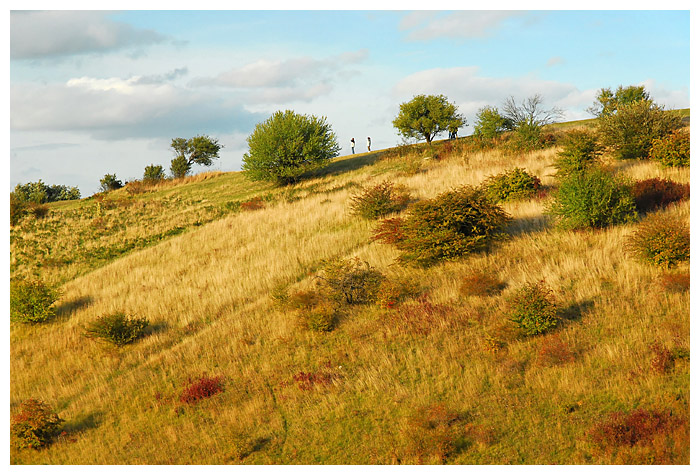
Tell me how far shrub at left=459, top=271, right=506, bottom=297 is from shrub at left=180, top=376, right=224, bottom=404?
7044 millimetres

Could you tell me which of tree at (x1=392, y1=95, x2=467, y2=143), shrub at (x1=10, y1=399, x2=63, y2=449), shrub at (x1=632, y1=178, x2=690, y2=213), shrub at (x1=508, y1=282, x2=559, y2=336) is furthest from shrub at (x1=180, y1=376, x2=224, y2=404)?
tree at (x1=392, y1=95, x2=467, y2=143)

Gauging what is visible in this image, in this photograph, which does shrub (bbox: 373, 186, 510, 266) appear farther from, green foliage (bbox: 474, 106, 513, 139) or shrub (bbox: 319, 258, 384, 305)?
green foliage (bbox: 474, 106, 513, 139)

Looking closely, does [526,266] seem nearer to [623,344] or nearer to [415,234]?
[415,234]

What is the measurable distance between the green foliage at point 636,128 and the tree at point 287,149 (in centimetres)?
2111

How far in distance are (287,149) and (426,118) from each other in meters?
19.6

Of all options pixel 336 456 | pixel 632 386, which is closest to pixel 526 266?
pixel 632 386

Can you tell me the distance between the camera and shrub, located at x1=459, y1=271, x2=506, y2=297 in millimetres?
15133

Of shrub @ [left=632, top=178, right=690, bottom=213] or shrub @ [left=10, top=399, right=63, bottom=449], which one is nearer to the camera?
shrub @ [left=10, top=399, right=63, bottom=449]

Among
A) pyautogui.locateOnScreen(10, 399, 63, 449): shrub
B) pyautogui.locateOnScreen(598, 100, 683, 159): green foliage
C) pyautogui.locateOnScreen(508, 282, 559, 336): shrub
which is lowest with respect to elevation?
pyautogui.locateOnScreen(10, 399, 63, 449): shrub

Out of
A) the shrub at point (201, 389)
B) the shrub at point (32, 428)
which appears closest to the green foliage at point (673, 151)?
the shrub at point (201, 389)

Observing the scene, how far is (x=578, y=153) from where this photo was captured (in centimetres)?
2661

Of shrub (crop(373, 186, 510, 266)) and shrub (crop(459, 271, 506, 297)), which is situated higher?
shrub (crop(373, 186, 510, 266))

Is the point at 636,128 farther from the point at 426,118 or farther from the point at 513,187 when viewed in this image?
the point at 426,118

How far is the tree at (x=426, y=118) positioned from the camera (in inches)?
2183
